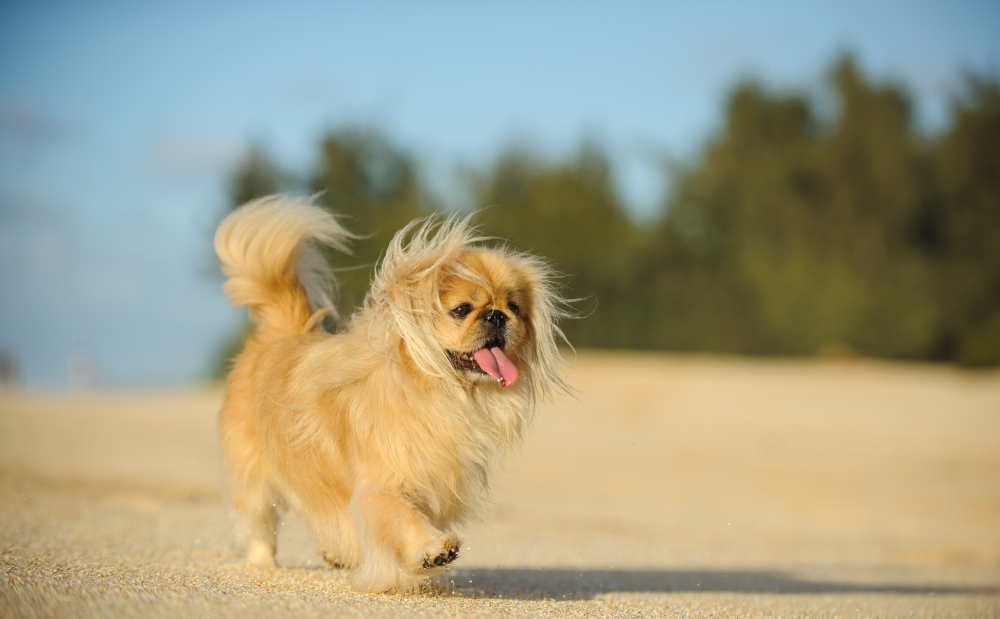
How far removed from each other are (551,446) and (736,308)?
1555cm

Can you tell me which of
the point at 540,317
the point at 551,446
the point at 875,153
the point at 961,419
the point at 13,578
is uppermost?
the point at 875,153

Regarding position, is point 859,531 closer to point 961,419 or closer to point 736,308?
point 961,419

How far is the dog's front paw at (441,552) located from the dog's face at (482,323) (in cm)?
83

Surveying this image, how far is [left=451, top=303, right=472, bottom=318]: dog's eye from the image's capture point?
4312mm

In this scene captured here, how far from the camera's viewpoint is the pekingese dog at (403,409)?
4.16 metres

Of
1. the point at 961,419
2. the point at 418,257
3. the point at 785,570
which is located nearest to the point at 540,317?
the point at 418,257

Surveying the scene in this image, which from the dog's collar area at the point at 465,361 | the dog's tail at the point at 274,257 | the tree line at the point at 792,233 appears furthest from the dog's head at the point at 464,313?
the tree line at the point at 792,233

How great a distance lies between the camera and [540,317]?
4621mm

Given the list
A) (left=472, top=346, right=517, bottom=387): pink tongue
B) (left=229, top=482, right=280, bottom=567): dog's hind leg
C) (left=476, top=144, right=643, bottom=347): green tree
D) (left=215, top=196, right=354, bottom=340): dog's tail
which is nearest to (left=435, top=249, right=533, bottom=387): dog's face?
(left=472, top=346, right=517, bottom=387): pink tongue

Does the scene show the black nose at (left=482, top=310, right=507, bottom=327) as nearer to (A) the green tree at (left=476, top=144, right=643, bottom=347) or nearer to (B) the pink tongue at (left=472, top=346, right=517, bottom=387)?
(B) the pink tongue at (left=472, top=346, right=517, bottom=387)

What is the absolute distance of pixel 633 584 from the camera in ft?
18.5

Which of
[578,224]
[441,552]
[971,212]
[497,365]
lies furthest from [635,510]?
[971,212]

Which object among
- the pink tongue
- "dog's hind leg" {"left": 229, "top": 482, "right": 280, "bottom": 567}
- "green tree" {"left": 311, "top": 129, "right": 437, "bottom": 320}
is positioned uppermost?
"green tree" {"left": 311, "top": 129, "right": 437, "bottom": 320}

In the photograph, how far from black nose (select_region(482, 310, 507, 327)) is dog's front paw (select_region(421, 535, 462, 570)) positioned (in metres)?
1.05
